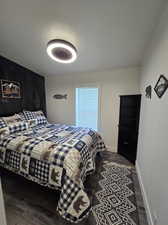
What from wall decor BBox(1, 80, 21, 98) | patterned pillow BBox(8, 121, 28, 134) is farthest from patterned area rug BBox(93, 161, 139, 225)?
wall decor BBox(1, 80, 21, 98)

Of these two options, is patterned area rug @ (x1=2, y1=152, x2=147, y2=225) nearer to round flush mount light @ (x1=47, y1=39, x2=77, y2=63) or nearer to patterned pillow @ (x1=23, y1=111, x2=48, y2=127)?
patterned pillow @ (x1=23, y1=111, x2=48, y2=127)

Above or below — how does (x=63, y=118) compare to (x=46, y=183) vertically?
above

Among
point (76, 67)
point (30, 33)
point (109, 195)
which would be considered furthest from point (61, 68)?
point (109, 195)

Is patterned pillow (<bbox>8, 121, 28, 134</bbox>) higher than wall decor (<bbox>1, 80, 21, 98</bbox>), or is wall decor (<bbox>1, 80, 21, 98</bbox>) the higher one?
wall decor (<bbox>1, 80, 21, 98</bbox>)

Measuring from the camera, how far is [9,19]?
1.76m

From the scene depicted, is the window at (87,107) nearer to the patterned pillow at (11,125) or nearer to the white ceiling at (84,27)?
the white ceiling at (84,27)

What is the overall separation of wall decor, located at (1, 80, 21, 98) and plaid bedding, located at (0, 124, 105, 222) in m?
1.31

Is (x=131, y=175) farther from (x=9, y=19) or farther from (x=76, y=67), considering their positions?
(x=9, y=19)

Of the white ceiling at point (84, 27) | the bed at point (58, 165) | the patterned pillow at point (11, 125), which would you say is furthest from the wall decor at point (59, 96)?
the bed at point (58, 165)

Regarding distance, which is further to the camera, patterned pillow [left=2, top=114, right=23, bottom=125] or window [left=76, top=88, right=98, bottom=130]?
window [left=76, top=88, right=98, bottom=130]

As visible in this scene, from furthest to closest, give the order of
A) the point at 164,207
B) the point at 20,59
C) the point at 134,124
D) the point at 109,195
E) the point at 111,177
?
1. the point at 20,59
2. the point at 134,124
3. the point at 111,177
4. the point at 109,195
5. the point at 164,207

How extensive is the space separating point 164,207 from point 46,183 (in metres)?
1.37

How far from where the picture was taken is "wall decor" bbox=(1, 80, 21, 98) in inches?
108

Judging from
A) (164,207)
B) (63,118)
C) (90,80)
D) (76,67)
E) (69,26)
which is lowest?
(164,207)
